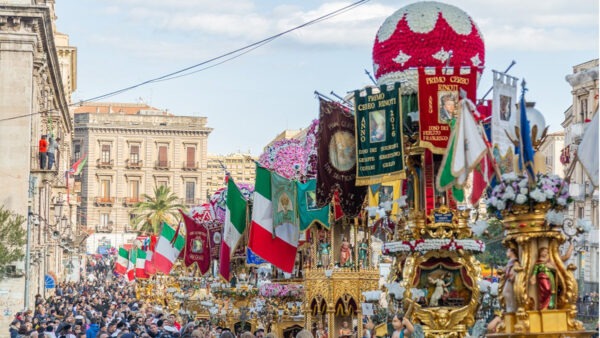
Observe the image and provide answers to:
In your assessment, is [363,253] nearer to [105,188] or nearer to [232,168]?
[105,188]

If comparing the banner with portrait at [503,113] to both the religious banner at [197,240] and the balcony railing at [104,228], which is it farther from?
the balcony railing at [104,228]

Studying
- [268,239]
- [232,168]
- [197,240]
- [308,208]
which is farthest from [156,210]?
[308,208]

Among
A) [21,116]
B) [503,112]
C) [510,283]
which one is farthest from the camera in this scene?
[21,116]

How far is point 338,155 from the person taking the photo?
20.8 m

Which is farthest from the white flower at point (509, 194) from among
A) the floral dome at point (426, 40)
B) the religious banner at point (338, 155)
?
the religious banner at point (338, 155)

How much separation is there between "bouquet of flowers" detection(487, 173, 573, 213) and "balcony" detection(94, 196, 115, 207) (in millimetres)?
117933

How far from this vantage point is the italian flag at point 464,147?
15.0m

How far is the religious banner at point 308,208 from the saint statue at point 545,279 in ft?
42.7

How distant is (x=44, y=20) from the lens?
4775 cm

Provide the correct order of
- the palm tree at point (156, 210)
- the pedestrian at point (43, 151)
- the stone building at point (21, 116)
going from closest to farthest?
the stone building at point (21, 116) < the pedestrian at point (43, 151) < the palm tree at point (156, 210)

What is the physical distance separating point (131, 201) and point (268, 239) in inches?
4070

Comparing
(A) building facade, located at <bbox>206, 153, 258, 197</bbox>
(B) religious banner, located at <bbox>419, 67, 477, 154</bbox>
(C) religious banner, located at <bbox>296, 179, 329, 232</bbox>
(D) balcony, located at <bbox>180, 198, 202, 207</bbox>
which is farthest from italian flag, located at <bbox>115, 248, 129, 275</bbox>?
(A) building facade, located at <bbox>206, 153, 258, 197</bbox>

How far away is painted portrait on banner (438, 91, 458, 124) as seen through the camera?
17.2 metres

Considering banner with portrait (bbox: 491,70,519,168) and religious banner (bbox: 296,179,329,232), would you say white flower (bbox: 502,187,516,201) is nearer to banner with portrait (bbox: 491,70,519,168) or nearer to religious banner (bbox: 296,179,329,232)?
banner with portrait (bbox: 491,70,519,168)
